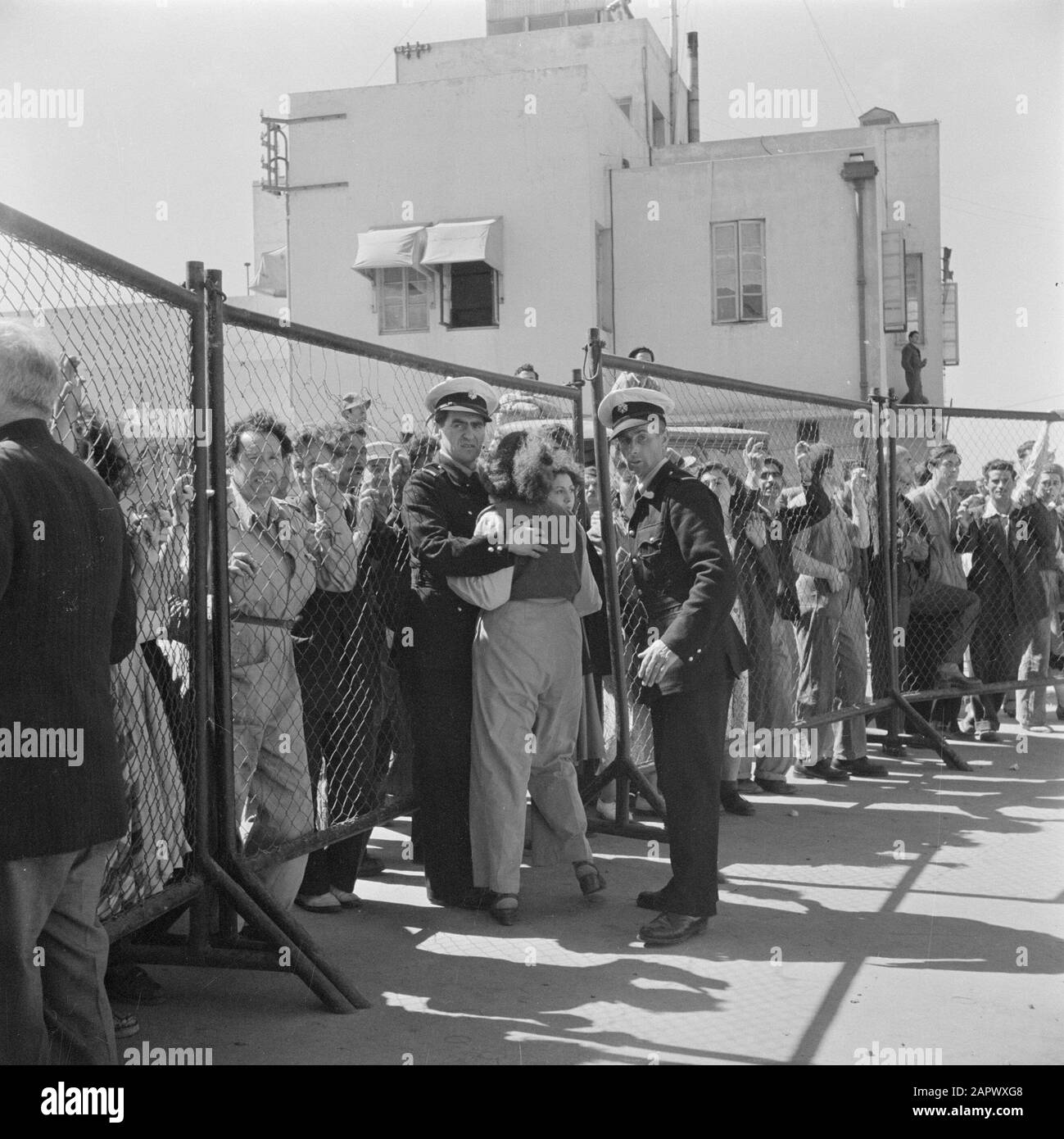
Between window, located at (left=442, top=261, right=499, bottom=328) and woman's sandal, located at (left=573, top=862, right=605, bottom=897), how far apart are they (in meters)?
17.9

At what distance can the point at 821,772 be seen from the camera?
27.3 ft

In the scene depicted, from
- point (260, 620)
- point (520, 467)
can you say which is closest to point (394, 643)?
point (520, 467)

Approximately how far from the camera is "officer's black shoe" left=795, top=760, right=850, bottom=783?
27.0 ft

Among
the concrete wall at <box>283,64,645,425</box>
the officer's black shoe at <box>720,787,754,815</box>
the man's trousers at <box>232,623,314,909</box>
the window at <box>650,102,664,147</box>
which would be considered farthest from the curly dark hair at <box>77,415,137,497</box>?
the window at <box>650,102,664,147</box>

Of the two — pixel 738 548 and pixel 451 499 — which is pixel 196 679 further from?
pixel 738 548

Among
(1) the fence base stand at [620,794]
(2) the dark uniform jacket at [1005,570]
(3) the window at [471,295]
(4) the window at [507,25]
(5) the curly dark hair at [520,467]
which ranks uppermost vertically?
(4) the window at [507,25]

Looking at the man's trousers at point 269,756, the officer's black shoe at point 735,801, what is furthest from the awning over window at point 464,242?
the man's trousers at point 269,756

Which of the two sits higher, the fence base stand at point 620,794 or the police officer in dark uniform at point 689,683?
the police officer in dark uniform at point 689,683

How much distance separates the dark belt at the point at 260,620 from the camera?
4.62 m

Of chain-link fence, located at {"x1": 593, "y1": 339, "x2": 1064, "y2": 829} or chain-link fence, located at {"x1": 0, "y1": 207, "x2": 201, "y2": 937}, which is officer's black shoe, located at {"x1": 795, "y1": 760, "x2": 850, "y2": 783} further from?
chain-link fence, located at {"x1": 0, "y1": 207, "x2": 201, "y2": 937}

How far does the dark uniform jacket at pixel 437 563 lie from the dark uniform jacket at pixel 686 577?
584 millimetres

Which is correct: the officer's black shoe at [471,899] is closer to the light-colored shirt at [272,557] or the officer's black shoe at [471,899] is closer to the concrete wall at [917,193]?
the light-colored shirt at [272,557]

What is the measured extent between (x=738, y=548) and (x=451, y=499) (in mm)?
2616

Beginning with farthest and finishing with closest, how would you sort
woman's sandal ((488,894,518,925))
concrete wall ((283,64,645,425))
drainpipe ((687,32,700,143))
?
drainpipe ((687,32,700,143)) → concrete wall ((283,64,645,425)) → woman's sandal ((488,894,518,925))
